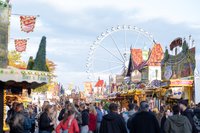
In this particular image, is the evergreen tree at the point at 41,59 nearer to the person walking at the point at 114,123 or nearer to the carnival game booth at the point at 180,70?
the person walking at the point at 114,123

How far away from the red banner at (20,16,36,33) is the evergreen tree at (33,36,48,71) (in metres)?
11.7

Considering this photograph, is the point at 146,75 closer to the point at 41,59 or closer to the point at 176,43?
the point at 176,43

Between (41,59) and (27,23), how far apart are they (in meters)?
12.4

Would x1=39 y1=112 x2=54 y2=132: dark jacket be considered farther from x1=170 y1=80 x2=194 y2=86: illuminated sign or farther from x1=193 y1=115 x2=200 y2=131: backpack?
x1=170 y1=80 x2=194 y2=86: illuminated sign

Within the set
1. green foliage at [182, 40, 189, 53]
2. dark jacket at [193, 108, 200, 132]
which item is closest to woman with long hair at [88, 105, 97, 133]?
dark jacket at [193, 108, 200, 132]

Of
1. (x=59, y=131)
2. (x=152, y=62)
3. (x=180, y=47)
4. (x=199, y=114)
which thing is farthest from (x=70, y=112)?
(x=152, y=62)

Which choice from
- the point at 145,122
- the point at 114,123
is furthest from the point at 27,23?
the point at 145,122

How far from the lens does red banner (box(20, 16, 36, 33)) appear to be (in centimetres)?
2616

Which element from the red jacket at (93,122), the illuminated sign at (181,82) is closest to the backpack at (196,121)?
the red jacket at (93,122)

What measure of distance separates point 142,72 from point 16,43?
62.1 feet

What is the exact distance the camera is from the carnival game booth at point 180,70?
29.1m

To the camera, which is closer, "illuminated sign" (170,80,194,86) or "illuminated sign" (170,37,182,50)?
"illuminated sign" (170,80,194,86)

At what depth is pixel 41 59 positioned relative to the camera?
47.0ft

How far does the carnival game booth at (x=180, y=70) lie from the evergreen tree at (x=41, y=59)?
14992 mm
